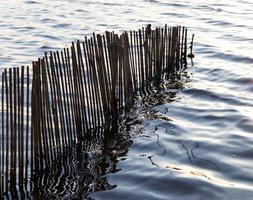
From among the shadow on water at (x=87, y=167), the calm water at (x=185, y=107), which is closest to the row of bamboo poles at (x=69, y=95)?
the shadow on water at (x=87, y=167)

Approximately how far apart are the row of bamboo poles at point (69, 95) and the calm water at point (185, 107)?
0.43m

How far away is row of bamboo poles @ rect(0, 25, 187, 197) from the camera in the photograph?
15.6 feet

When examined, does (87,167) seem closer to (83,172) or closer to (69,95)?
(83,172)

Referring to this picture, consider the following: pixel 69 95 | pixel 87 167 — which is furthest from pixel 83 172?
pixel 69 95

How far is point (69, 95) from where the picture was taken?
18.7 ft

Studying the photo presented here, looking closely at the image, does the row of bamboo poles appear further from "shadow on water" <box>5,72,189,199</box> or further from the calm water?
the calm water

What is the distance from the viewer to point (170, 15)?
15508 mm

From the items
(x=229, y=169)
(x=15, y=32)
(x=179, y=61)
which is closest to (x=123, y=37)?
(x=229, y=169)

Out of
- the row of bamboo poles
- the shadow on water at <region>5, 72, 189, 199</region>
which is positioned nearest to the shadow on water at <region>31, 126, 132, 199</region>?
the shadow on water at <region>5, 72, 189, 199</region>

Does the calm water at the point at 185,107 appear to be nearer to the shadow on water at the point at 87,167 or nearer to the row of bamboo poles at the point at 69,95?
the shadow on water at the point at 87,167

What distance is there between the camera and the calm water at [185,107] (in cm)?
545

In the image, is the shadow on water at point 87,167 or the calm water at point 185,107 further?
the calm water at point 185,107

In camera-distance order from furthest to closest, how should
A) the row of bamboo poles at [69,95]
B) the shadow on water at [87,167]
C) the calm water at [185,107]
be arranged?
the calm water at [185,107] → the shadow on water at [87,167] → the row of bamboo poles at [69,95]

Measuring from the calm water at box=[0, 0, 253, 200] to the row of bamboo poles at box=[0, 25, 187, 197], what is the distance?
43 centimetres
